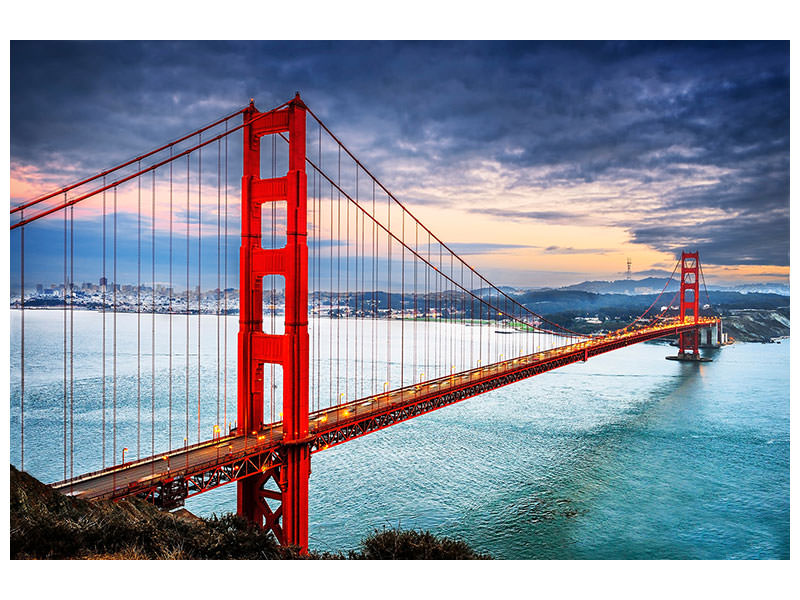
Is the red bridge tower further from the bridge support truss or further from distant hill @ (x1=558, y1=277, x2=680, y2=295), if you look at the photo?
the bridge support truss

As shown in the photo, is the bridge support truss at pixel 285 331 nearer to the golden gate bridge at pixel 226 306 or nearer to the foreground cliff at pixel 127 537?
the golden gate bridge at pixel 226 306

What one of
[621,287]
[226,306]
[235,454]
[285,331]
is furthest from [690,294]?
[235,454]

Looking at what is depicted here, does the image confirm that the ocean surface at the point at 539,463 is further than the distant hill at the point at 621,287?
No

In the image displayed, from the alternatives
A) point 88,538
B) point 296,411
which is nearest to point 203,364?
point 296,411

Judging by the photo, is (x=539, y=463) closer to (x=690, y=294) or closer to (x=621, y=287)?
(x=621, y=287)

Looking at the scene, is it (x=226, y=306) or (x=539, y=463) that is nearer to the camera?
(x=226, y=306)

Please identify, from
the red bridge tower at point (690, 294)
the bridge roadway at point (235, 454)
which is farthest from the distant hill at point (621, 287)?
the bridge roadway at point (235, 454)
